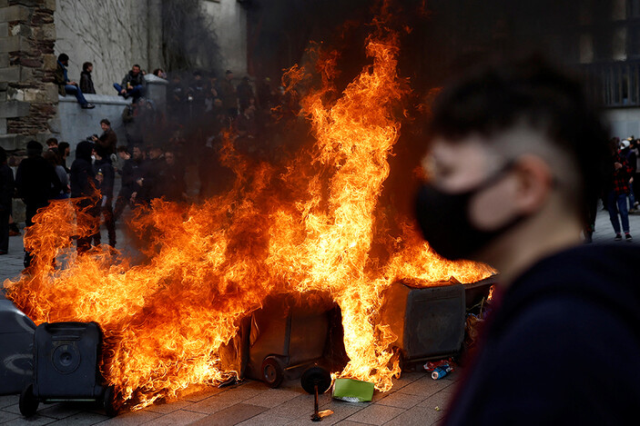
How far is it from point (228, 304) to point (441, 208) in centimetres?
507

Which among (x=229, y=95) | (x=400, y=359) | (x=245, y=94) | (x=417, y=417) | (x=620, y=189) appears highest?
A: (x=229, y=95)

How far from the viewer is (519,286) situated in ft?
3.14

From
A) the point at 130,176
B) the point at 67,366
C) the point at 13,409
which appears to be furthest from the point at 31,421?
the point at 130,176

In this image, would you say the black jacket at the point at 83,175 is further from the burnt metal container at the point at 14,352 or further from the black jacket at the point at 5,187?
the burnt metal container at the point at 14,352

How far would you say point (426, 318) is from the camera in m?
6.38

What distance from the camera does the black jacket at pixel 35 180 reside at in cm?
1107

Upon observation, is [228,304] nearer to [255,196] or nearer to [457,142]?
[255,196]

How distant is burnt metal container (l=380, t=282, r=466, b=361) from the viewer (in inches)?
247

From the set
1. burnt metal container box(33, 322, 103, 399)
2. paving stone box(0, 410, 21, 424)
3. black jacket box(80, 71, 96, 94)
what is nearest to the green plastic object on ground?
burnt metal container box(33, 322, 103, 399)

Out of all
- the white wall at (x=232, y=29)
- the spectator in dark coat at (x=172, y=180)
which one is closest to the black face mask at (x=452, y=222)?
the white wall at (x=232, y=29)

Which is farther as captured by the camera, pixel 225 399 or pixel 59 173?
pixel 59 173

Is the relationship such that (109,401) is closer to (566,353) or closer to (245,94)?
(566,353)

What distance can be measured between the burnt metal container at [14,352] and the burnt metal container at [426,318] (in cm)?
309

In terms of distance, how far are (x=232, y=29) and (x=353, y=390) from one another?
703cm
